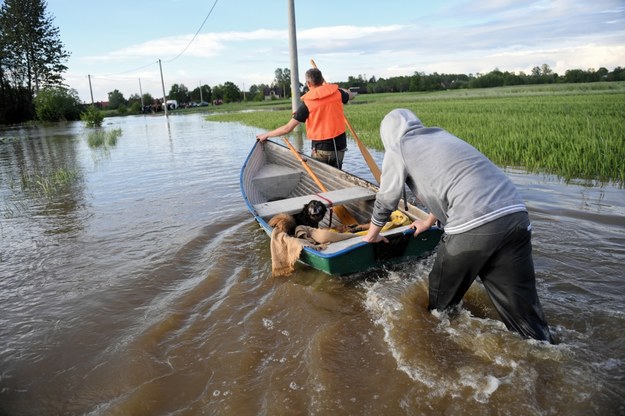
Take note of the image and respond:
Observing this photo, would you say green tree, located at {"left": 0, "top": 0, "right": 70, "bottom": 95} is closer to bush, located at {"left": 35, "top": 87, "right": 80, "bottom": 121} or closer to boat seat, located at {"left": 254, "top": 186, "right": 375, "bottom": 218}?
bush, located at {"left": 35, "top": 87, "right": 80, "bottom": 121}

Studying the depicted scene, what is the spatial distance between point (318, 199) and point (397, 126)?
91.7 inches

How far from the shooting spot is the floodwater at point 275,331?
246cm

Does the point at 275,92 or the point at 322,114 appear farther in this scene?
the point at 275,92

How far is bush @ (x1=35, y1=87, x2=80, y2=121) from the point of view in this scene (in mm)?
40844

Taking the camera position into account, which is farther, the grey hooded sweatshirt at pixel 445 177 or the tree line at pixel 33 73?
the tree line at pixel 33 73

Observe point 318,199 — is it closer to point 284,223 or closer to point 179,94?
point 284,223

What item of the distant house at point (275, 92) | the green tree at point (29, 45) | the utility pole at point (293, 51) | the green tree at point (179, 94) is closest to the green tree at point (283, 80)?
the distant house at point (275, 92)

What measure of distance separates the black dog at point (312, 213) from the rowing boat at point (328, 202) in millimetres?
134

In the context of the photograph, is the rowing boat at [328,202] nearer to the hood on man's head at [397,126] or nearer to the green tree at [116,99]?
the hood on man's head at [397,126]

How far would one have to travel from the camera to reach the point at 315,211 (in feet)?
14.5

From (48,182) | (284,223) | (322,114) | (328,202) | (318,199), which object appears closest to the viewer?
(284,223)

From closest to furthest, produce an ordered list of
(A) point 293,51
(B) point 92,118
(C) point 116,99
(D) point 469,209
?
1. (D) point 469,209
2. (A) point 293,51
3. (B) point 92,118
4. (C) point 116,99

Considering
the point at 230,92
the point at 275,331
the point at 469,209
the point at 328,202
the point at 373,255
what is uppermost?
the point at 230,92

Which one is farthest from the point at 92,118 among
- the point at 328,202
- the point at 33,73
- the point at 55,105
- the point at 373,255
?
the point at 373,255
